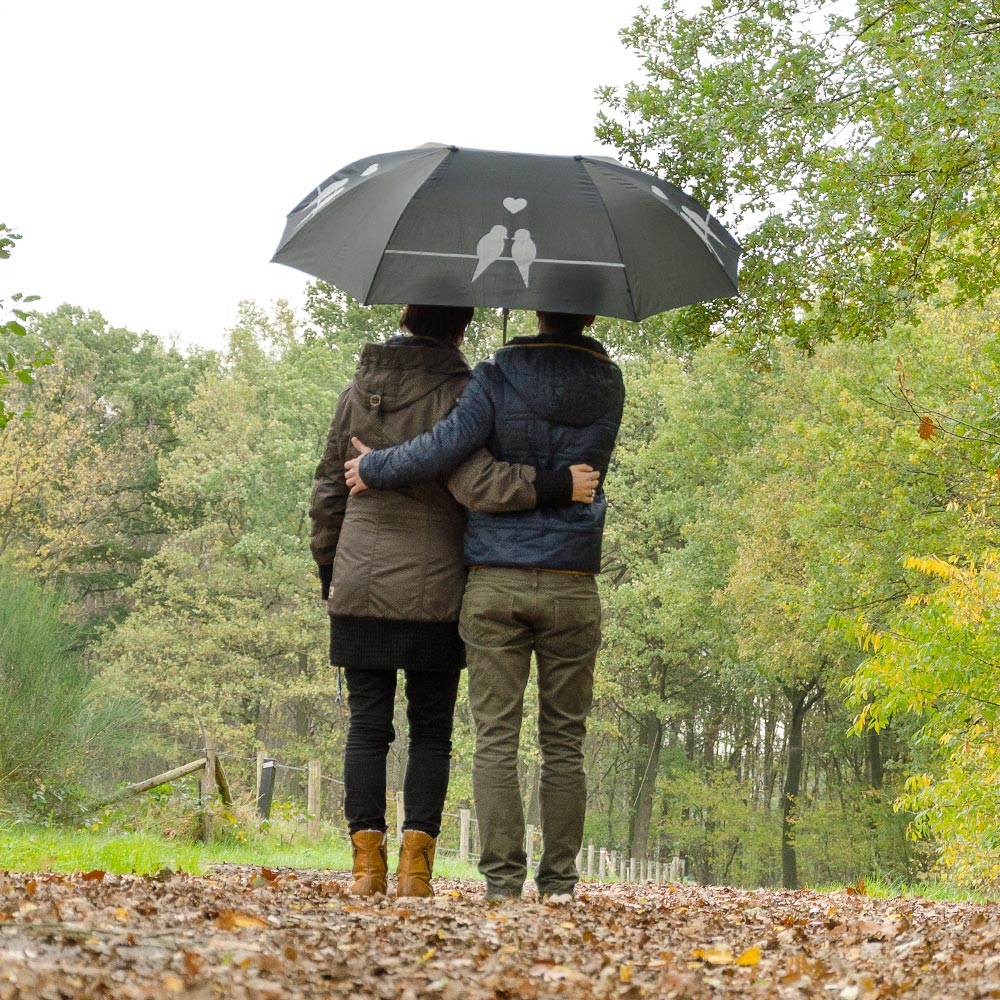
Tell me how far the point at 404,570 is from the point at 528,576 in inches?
18.5

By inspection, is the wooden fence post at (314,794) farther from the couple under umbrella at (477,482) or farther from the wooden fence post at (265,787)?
the couple under umbrella at (477,482)

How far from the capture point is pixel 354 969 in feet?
9.32

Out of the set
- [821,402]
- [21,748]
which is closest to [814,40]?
[21,748]

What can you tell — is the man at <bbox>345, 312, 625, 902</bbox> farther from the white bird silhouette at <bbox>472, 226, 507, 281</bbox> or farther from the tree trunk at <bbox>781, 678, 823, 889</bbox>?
the tree trunk at <bbox>781, 678, 823, 889</bbox>

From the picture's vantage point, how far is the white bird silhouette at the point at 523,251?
→ 14.6ft

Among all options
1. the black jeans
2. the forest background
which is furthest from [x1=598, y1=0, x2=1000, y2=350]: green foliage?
the black jeans

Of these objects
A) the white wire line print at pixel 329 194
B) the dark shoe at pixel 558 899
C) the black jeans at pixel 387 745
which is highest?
the white wire line print at pixel 329 194

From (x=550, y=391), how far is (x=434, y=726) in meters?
1.34

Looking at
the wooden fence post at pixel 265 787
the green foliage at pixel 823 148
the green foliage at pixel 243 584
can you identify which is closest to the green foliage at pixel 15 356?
the green foliage at pixel 823 148

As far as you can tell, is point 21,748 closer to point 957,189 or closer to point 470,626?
point 470,626

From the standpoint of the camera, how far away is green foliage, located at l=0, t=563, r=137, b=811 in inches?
388

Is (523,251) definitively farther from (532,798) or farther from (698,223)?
(532,798)

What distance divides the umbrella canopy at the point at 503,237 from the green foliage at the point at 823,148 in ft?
9.33

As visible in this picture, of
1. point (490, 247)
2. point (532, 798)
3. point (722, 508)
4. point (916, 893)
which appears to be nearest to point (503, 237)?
point (490, 247)
